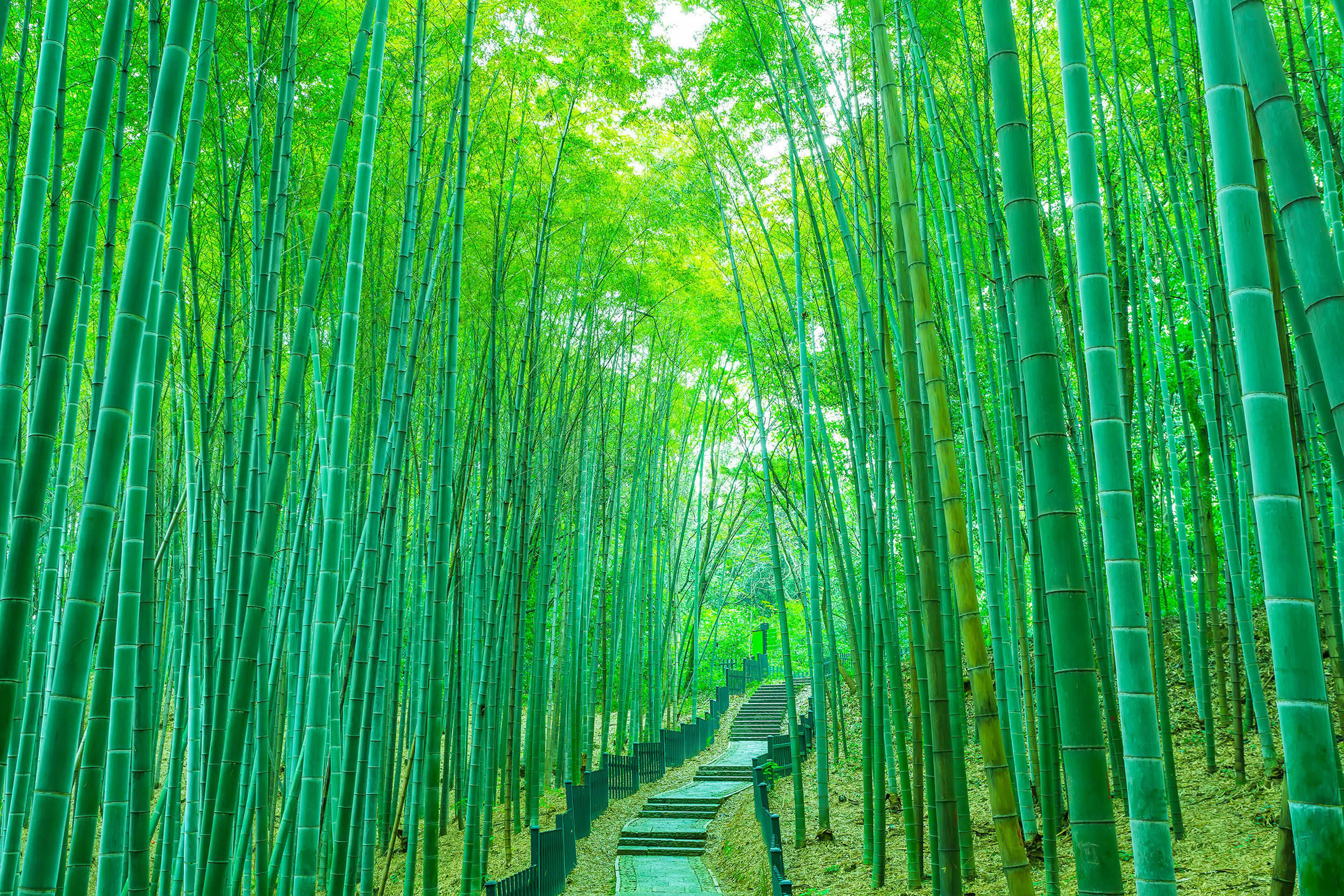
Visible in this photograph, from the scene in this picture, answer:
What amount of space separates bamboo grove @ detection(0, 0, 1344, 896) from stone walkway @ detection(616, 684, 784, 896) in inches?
35.3

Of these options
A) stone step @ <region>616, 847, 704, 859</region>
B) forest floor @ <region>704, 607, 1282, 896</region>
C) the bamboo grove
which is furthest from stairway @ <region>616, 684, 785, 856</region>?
the bamboo grove

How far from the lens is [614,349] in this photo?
8484mm

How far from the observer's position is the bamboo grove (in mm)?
1443

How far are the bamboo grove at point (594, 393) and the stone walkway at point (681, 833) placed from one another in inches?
35.3

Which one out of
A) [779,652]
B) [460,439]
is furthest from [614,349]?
[779,652]

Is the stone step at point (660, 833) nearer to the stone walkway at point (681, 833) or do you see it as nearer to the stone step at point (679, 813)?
the stone walkway at point (681, 833)

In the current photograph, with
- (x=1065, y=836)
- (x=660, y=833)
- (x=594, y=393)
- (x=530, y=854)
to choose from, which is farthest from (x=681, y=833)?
(x=594, y=393)

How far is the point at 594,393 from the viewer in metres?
8.77

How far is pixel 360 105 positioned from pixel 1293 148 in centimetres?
473

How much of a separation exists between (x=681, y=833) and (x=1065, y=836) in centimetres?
378

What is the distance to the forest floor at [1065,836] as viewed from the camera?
3922mm

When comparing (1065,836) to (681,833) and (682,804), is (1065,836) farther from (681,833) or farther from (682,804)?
(682,804)

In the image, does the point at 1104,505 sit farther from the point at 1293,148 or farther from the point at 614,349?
the point at 614,349

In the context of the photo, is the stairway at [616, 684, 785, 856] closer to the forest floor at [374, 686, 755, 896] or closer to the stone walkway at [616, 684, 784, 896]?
the stone walkway at [616, 684, 784, 896]
